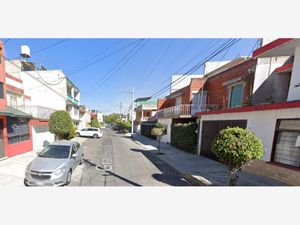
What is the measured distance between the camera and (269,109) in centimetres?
659

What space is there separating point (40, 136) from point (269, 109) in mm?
16441

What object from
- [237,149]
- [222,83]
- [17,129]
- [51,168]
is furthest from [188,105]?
[17,129]

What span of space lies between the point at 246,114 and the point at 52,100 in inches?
798

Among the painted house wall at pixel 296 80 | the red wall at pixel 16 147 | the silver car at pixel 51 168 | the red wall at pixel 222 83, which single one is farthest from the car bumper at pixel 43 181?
the red wall at pixel 222 83

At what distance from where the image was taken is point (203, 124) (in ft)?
38.7

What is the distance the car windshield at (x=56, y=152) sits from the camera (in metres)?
6.32

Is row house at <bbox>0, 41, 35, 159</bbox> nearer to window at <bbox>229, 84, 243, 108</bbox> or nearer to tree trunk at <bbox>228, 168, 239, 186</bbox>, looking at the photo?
tree trunk at <bbox>228, 168, 239, 186</bbox>

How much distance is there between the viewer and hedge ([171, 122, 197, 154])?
12748 mm

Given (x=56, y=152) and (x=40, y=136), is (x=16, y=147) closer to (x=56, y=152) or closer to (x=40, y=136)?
(x=40, y=136)

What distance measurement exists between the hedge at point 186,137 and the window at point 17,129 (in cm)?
1214

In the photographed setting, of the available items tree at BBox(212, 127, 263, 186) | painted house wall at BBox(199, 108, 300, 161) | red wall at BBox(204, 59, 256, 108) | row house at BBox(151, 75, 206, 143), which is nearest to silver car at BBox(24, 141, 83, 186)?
tree at BBox(212, 127, 263, 186)

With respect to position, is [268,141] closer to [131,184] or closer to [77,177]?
[131,184]

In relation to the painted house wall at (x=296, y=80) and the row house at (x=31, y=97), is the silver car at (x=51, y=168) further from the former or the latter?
the painted house wall at (x=296, y=80)

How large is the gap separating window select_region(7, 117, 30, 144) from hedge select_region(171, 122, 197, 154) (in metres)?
12.1
